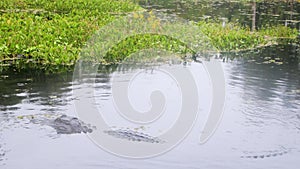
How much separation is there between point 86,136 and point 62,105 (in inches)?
79.7

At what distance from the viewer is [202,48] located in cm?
1856

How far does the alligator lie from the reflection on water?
0.43 metres

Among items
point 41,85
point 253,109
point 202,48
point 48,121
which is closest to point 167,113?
point 253,109

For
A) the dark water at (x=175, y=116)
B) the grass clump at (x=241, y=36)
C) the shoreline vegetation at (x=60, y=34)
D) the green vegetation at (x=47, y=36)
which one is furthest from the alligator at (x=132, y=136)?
the grass clump at (x=241, y=36)

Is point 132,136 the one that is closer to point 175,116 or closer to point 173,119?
point 173,119

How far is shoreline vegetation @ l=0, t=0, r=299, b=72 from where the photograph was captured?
1583 cm

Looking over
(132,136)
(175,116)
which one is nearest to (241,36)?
(175,116)

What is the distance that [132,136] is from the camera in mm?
9883

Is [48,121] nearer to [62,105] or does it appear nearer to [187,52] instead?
[62,105]

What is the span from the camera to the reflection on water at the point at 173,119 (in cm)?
893

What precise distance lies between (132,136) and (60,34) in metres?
8.37

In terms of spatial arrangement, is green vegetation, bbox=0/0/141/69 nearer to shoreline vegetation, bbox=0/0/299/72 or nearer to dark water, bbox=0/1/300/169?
shoreline vegetation, bbox=0/0/299/72

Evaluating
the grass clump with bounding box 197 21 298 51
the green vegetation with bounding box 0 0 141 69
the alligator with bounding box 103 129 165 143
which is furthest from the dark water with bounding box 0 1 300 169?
the green vegetation with bounding box 0 0 141 69

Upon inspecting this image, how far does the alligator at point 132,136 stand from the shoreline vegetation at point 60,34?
17.9 feet
